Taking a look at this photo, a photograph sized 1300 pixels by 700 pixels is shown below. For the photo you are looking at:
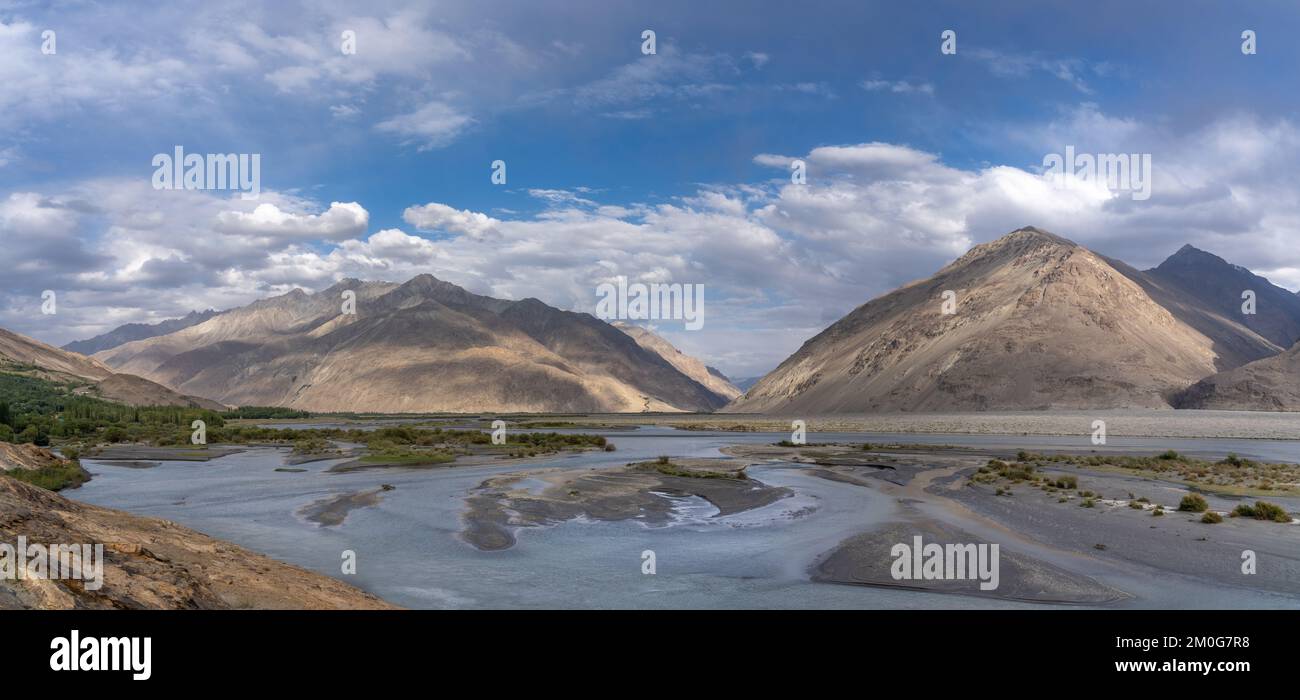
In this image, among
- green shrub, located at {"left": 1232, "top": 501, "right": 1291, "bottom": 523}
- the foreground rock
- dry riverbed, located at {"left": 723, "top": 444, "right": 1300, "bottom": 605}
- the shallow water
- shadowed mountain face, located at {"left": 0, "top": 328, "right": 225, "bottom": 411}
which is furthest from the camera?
shadowed mountain face, located at {"left": 0, "top": 328, "right": 225, "bottom": 411}

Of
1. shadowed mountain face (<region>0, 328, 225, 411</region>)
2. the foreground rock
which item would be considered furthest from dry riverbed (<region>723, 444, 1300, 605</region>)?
shadowed mountain face (<region>0, 328, 225, 411</region>)

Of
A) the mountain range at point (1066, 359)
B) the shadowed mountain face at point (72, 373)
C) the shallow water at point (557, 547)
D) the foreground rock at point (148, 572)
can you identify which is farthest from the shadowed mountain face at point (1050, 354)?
the foreground rock at point (148, 572)

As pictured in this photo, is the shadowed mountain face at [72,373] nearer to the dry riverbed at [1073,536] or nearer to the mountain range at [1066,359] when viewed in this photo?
the mountain range at [1066,359]

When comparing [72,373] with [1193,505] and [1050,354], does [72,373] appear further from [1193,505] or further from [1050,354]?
[1050,354]

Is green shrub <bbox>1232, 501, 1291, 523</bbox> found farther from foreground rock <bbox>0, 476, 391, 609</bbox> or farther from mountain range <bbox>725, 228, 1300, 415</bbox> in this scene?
mountain range <bbox>725, 228, 1300, 415</bbox>

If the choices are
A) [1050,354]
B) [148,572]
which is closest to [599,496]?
[148,572]

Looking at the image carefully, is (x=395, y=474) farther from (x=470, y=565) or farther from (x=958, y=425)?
(x=958, y=425)

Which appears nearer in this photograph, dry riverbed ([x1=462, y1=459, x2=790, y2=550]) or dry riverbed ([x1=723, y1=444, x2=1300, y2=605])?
dry riverbed ([x1=723, y1=444, x2=1300, y2=605])
